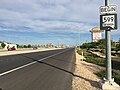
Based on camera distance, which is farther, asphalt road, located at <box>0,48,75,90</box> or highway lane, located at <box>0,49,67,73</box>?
highway lane, located at <box>0,49,67,73</box>

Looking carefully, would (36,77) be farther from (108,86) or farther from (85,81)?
(108,86)

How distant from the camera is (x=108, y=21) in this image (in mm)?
9477

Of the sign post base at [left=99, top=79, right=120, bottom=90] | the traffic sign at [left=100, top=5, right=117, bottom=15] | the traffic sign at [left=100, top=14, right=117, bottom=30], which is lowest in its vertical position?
the sign post base at [left=99, top=79, right=120, bottom=90]

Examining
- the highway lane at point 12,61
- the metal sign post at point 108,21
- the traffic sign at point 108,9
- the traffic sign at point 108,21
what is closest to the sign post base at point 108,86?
the metal sign post at point 108,21

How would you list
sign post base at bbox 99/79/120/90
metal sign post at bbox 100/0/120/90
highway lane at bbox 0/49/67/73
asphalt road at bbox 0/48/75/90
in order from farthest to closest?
highway lane at bbox 0/49/67/73, asphalt road at bbox 0/48/75/90, metal sign post at bbox 100/0/120/90, sign post base at bbox 99/79/120/90

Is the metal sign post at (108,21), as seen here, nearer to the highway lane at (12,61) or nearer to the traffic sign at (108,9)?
the traffic sign at (108,9)

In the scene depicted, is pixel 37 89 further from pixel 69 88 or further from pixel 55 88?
pixel 69 88

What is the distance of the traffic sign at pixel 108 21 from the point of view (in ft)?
30.8

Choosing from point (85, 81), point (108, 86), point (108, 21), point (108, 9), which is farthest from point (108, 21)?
point (85, 81)

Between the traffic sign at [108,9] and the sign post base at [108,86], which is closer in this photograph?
the sign post base at [108,86]

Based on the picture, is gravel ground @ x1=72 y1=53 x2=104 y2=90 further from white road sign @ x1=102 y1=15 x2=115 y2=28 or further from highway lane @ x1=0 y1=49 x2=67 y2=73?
highway lane @ x1=0 y1=49 x2=67 y2=73

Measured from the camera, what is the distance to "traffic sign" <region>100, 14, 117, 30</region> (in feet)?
30.8

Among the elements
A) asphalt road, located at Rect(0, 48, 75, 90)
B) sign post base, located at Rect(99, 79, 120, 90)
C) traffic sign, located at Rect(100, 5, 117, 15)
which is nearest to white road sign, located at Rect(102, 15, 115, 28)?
traffic sign, located at Rect(100, 5, 117, 15)

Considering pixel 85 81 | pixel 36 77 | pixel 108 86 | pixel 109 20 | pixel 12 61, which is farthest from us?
pixel 12 61
